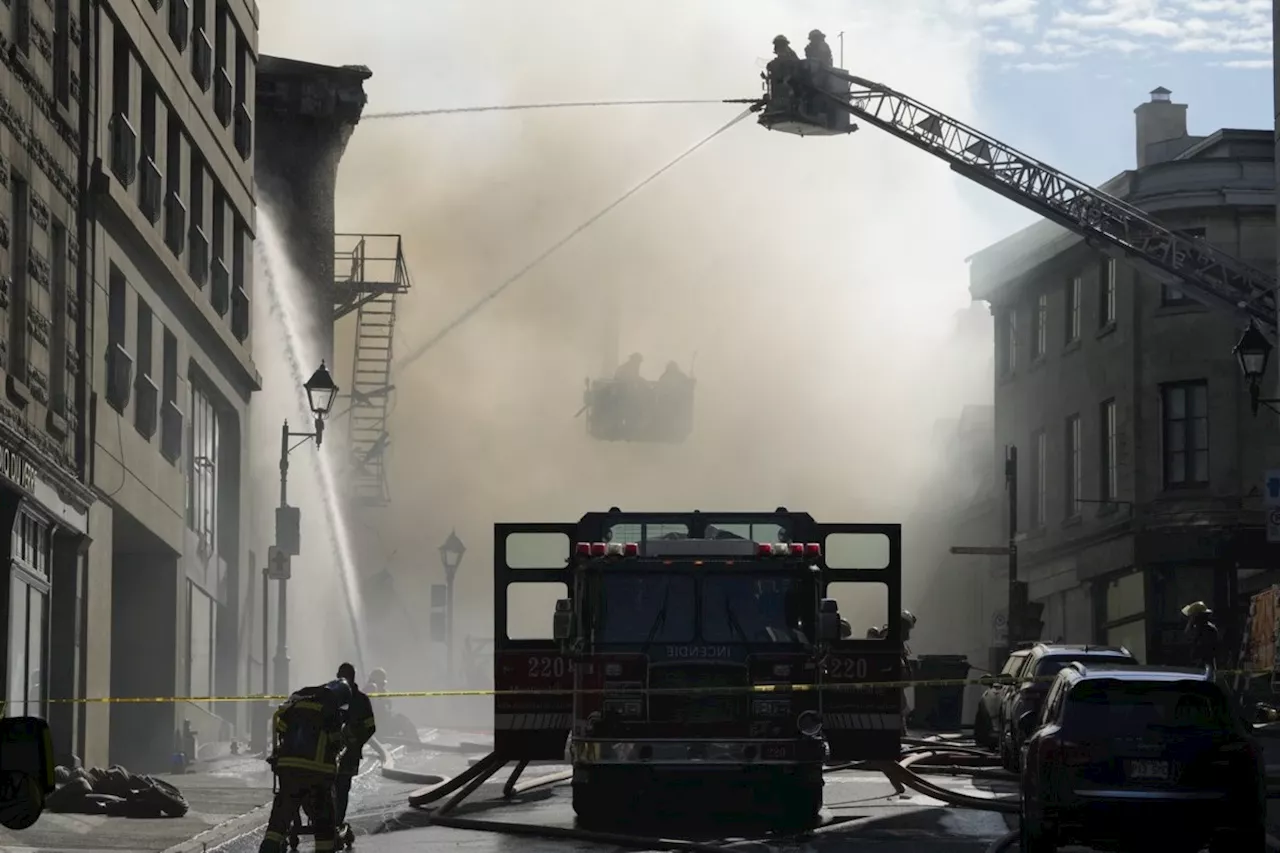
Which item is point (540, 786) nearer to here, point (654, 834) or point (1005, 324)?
point (654, 834)

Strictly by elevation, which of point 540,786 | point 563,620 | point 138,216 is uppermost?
point 138,216

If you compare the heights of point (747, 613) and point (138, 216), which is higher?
point (138, 216)

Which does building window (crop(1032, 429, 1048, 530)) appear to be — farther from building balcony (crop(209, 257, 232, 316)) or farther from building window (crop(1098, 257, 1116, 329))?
building balcony (crop(209, 257, 232, 316))

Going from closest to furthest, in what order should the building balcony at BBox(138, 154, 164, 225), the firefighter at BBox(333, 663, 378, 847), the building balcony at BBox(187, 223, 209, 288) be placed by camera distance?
1. the firefighter at BBox(333, 663, 378, 847)
2. the building balcony at BBox(138, 154, 164, 225)
3. the building balcony at BBox(187, 223, 209, 288)

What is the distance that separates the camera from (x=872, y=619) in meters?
70.5

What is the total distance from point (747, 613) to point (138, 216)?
12.1 meters

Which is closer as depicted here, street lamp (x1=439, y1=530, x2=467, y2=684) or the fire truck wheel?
the fire truck wheel

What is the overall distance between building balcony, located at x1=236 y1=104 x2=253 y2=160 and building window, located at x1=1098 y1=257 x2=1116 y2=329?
17.2m

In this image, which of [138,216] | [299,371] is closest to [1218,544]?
[299,371]

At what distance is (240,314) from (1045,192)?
47.8 ft

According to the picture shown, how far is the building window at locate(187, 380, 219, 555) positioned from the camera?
33.6m

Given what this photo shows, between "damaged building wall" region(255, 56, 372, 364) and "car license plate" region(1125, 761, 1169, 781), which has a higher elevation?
"damaged building wall" region(255, 56, 372, 364)

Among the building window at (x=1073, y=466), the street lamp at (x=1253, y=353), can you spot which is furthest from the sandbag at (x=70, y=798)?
the building window at (x=1073, y=466)

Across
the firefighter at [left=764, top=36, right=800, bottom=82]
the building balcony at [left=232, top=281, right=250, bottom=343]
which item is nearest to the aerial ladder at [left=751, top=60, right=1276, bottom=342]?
the firefighter at [left=764, top=36, right=800, bottom=82]
